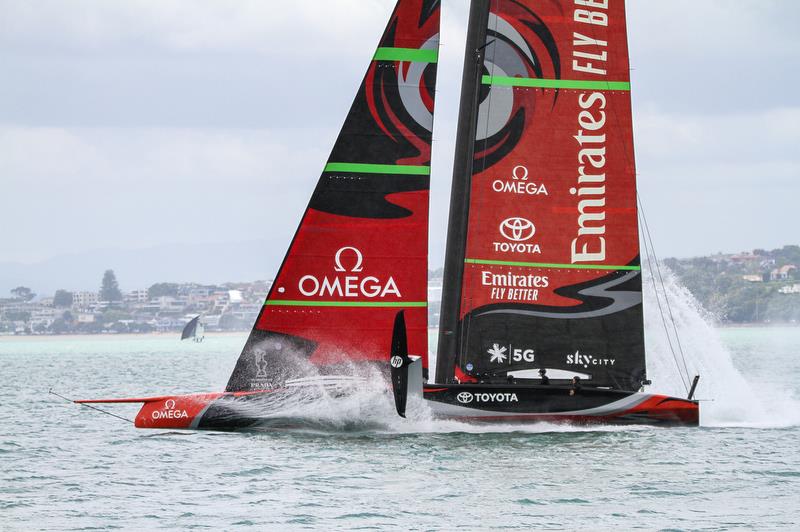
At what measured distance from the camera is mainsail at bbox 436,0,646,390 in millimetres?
20281

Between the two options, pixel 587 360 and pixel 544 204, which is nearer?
pixel 544 204

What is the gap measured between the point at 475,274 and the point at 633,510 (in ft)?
19.3

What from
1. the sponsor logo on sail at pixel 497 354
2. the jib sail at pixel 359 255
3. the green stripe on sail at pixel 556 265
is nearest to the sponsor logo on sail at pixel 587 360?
the sponsor logo on sail at pixel 497 354

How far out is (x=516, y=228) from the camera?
20.4m

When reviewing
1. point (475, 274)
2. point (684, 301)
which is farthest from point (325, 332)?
point (684, 301)

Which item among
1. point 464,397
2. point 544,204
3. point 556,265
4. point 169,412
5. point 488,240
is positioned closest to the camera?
point 464,397

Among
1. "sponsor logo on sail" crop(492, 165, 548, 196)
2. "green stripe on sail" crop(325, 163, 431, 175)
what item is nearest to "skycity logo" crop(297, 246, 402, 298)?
"green stripe on sail" crop(325, 163, 431, 175)

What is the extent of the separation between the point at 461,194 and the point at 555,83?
2184 mm

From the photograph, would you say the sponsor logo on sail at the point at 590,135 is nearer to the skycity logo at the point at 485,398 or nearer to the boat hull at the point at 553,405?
the boat hull at the point at 553,405

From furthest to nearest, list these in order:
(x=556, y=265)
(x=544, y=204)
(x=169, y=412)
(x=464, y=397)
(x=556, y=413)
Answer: (x=556, y=265)
(x=544, y=204)
(x=169, y=412)
(x=556, y=413)
(x=464, y=397)

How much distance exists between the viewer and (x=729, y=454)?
19.6 metres

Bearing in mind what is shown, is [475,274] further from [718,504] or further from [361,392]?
[718,504]

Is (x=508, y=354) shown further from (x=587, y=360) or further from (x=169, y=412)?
(x=169, y=412)

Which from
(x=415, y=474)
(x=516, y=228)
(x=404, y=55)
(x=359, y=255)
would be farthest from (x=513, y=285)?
(x=415, y=474)
